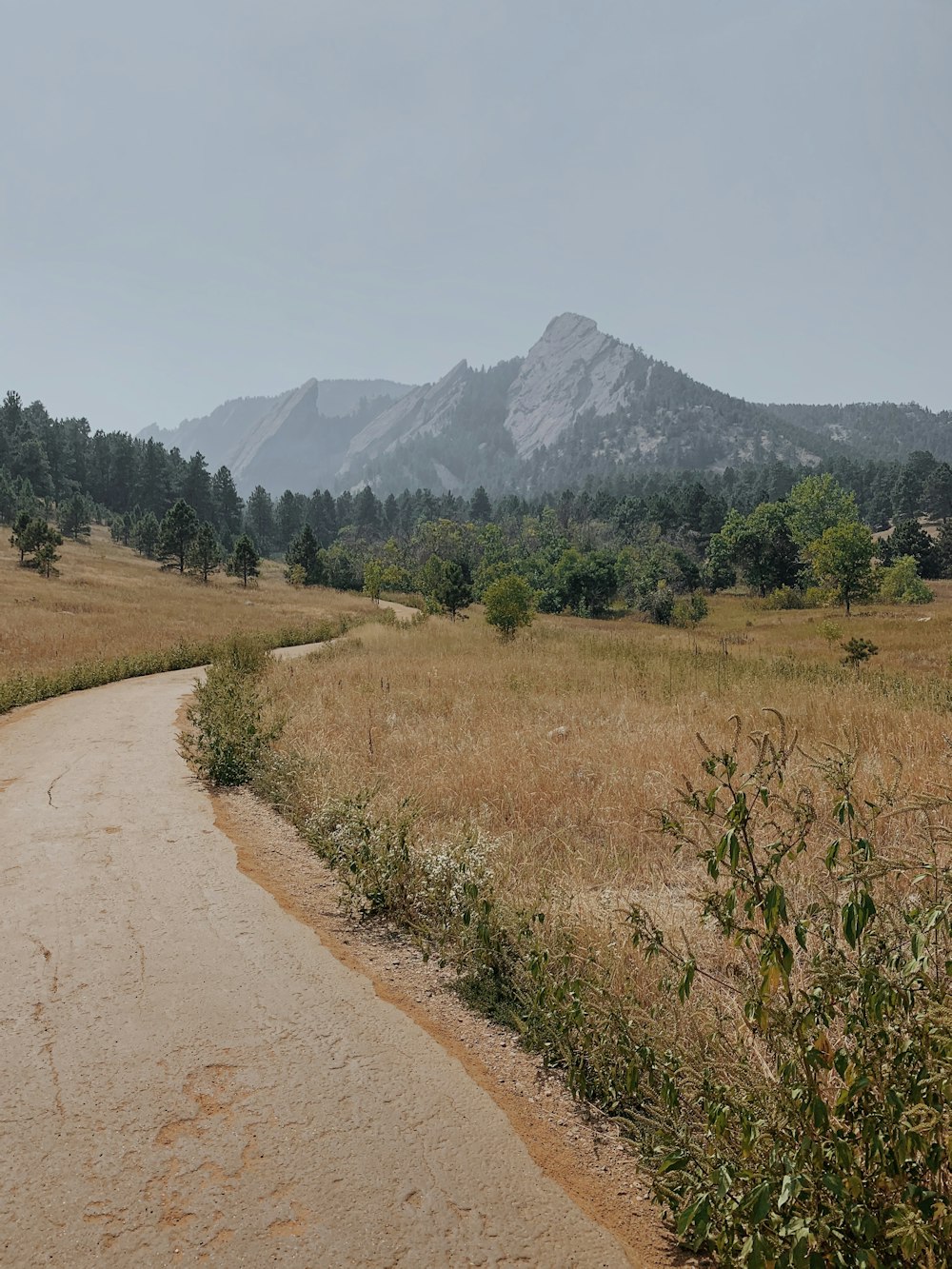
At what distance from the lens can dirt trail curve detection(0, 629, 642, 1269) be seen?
106 inches

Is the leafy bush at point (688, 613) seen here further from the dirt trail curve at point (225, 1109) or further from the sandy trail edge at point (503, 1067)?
the dirt trail curve at point (225, 1109)

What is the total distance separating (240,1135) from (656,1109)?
73.8 inches

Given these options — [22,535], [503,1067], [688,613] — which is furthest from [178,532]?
[503,1067]

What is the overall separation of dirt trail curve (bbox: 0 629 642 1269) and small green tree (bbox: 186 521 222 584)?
75.8 m

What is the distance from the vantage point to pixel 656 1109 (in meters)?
3.23

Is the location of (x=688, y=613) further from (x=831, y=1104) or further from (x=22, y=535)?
(x=831, y=1104)

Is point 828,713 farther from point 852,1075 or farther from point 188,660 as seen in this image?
point 188,660

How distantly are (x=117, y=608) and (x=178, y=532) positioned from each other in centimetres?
3941

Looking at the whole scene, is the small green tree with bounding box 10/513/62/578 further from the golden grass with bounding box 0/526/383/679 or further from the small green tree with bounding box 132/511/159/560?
the small green tree with bounding box 132/511/159/560

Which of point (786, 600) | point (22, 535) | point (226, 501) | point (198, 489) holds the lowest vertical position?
point (786, 600)

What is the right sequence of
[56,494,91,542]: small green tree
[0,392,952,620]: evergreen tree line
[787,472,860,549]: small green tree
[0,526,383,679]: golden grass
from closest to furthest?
[0,526,383,679]: golden grass
[0,392,952,620]: evergreen tree line
[56,494,91,542]: small green tree
[787,472,860,549]: small green tree

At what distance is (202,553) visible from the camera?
76438 millimetres

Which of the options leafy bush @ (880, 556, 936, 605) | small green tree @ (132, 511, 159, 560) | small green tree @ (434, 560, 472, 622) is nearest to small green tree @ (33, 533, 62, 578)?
small green tree @ (132, 511, 159, 560)

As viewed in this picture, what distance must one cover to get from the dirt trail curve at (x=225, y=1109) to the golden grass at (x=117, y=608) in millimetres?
16048
